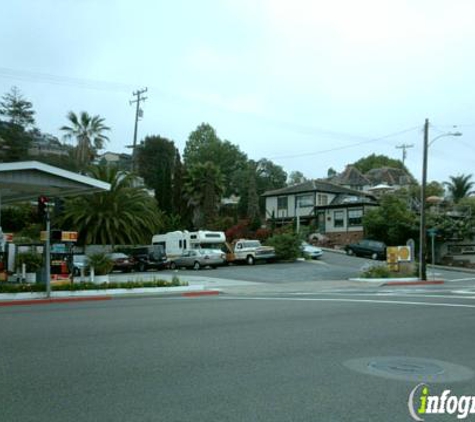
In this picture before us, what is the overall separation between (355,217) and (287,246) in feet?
61.0

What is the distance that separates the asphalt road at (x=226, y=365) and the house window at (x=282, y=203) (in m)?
54.4

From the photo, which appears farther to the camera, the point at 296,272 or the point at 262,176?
the point at 262,176

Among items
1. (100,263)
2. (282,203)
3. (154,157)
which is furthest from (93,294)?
(154,157)

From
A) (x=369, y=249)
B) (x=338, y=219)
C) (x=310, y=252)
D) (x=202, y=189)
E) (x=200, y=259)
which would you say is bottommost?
(x=200, y=259)

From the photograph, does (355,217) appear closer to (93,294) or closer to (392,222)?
(392,222)

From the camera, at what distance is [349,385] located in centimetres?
700

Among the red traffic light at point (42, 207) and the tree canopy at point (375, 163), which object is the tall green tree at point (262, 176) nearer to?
the tree canopy at point (375, 163)

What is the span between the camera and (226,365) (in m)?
8.11

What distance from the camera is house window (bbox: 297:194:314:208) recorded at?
66.4m

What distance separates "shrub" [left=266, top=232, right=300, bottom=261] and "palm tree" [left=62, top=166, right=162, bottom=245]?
458 inches

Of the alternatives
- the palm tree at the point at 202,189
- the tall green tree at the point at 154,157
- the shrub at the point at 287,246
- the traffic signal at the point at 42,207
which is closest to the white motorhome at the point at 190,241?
the shrub at the point at 287,246

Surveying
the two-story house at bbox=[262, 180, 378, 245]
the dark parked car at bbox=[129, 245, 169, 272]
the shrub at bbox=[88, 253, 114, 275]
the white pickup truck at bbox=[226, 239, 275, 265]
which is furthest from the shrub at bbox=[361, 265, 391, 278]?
the two-story house at bbox=[262, 180, 378, 245]

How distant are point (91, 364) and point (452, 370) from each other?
4.72 m

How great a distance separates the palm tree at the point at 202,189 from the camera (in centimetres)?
6212
